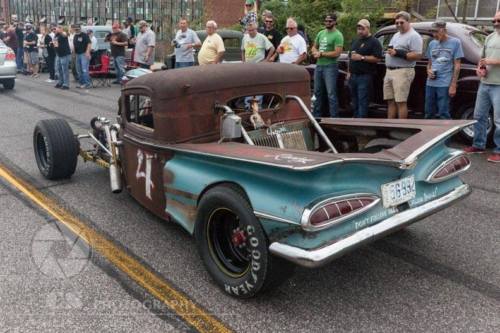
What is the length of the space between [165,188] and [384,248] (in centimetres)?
180

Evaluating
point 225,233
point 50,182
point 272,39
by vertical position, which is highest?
point 272,39

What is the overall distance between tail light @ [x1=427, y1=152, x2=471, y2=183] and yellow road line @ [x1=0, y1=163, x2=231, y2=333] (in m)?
1.78

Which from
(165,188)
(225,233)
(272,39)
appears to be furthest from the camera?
(272,39)

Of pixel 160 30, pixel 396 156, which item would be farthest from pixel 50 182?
pixel 160 30

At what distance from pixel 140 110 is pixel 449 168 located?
8.49 feet

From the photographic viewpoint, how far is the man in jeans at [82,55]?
14.4 m

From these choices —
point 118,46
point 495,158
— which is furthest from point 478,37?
point 118,46

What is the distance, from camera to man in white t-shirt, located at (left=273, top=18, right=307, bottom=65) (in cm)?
875

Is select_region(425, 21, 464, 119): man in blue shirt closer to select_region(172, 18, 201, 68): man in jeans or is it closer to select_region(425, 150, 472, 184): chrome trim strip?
select_region(425, 150, 472, 184): chrome trim strip

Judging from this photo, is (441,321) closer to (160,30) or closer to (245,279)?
(245,279)

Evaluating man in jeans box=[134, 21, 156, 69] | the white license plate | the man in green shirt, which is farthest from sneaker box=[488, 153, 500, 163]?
man in jeans box=[134, 21, 156, 69]

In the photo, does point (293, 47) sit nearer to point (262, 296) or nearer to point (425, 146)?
point (425, 146)

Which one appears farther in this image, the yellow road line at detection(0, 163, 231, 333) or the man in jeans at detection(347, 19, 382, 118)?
the man in jeans at detection(347, 19, 382, 118)

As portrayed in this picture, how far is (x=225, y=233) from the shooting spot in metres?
3.42
